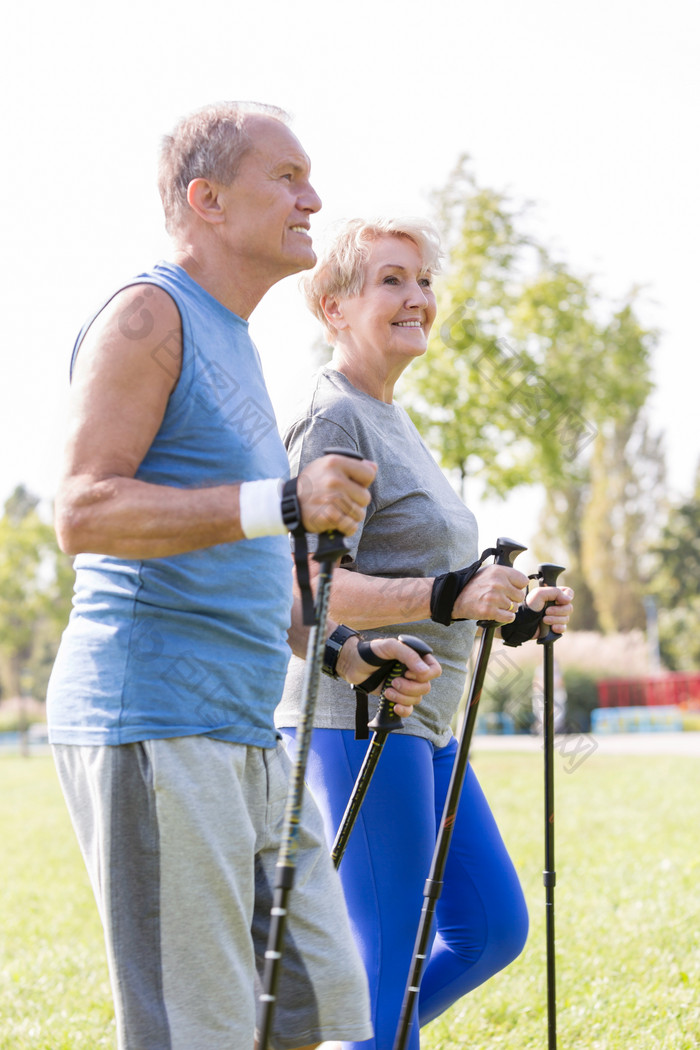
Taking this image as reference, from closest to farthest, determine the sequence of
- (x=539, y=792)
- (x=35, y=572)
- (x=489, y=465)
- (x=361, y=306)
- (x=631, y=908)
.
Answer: (x=361, y=306) → (x=631, y=908) → (x=539, y=792) → (x=489, y=465) → (x=35, y=572)

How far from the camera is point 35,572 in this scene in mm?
27984

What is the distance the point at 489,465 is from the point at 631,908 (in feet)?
27.7

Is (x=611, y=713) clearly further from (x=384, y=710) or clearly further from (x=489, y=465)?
(x=384, y=710)

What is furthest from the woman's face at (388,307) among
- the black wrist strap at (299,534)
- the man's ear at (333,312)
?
the black wrist strap at (299,534)

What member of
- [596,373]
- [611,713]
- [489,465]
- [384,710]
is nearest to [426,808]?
[384,710]

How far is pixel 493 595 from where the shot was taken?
2537 millimetres

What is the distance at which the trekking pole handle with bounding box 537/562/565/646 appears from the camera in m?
2.94

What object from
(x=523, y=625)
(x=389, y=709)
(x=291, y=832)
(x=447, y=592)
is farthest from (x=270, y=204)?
(x=523, y=625)

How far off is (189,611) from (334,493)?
1.29ft

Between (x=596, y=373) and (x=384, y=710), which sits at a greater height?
(x=596, y=373)

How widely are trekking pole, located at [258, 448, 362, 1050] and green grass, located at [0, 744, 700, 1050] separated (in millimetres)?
2245

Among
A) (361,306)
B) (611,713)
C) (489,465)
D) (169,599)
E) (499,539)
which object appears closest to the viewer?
A: (169,599)

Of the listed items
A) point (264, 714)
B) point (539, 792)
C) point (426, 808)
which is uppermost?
point (264, 714)

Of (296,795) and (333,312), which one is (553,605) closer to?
(333,312)
